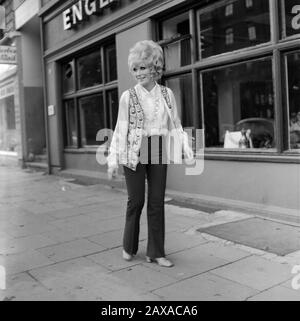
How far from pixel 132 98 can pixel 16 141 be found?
40.3 ft

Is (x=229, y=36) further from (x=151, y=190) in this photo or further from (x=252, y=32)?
(x=151, y=190)

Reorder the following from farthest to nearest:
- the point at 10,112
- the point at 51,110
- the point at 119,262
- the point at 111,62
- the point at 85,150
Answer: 1. the point at 10,112
2. the point at 51,110
3. the point at 85,150
4. the point at 111,62
5. the point at 119,262

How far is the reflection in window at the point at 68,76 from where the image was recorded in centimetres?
1141

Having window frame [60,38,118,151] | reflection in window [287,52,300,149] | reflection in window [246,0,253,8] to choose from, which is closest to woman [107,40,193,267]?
reflection in window [287,52,300,149]

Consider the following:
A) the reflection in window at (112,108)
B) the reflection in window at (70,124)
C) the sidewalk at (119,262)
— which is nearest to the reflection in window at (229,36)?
the sidewalk at (119,262)

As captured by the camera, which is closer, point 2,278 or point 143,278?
point 143,278

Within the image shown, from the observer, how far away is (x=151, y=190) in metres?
4.28

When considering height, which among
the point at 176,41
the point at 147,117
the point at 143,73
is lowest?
the point at 147,117

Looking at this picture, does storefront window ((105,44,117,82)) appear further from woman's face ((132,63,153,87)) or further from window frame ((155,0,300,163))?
woman's face ((132,63,153,87))

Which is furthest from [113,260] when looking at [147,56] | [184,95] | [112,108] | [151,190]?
[112,108]

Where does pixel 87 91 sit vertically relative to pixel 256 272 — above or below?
above

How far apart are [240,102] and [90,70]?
4.72 metres

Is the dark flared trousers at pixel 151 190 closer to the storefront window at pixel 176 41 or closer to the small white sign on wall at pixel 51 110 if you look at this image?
the storefront window at pixel 176 41
